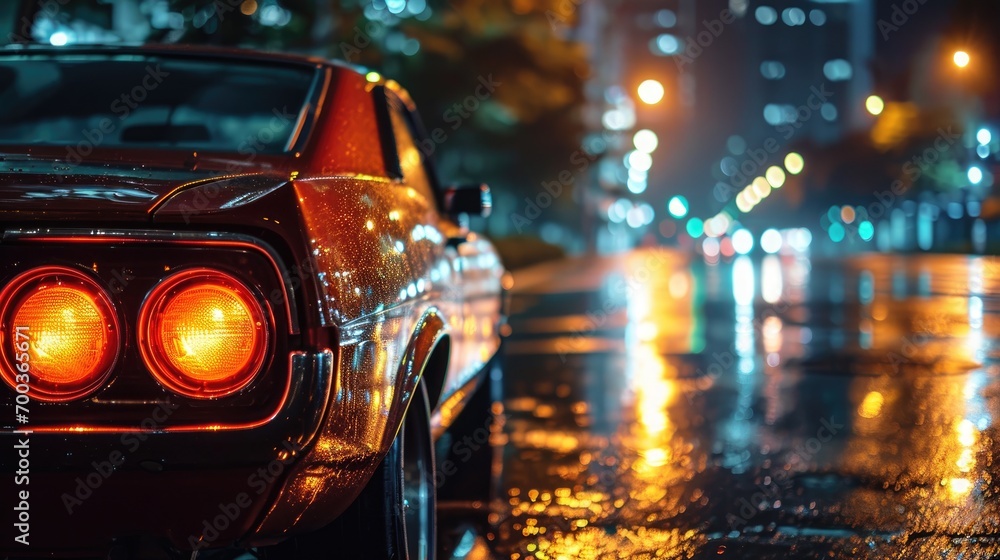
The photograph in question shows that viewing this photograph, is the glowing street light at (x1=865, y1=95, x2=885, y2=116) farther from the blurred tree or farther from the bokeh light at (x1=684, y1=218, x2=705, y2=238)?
the bokeh light at (x1=684, y1=218, x2=705, y2=238)

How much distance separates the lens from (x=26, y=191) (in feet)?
8.49

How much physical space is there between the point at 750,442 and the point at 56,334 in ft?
15.3

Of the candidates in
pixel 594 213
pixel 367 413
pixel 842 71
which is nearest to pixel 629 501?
pixel 367 413

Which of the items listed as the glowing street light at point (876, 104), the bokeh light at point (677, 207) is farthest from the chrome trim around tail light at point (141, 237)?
the bokeh light at point (677, 207)

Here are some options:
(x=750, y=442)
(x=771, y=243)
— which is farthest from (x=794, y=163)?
(x=750, y=442)

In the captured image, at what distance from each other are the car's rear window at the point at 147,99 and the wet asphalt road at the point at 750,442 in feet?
5.60

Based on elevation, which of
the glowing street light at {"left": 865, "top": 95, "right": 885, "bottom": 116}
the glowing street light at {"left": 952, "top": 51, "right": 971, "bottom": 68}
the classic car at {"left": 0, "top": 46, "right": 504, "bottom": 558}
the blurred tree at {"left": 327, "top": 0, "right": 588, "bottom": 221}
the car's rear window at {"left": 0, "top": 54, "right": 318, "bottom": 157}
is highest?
the glowing street light at {"left": 865, "top": 95, "right": 885, "bottom": 116}

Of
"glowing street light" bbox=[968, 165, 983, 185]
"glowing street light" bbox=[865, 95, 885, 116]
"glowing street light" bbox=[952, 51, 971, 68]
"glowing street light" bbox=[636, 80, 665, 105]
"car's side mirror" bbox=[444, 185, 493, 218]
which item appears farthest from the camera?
"glowing street light" bbox=[636, 80, 665, 105]

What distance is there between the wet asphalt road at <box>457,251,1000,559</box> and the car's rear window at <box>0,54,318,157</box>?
171cm

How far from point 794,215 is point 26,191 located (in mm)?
133245

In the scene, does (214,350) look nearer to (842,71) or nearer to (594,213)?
(594,213)

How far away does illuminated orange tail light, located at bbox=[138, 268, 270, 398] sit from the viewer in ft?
8.39

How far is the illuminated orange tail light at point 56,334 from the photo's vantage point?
2525 mm

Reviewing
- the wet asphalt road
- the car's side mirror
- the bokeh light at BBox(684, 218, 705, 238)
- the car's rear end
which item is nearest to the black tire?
the car's rear end
